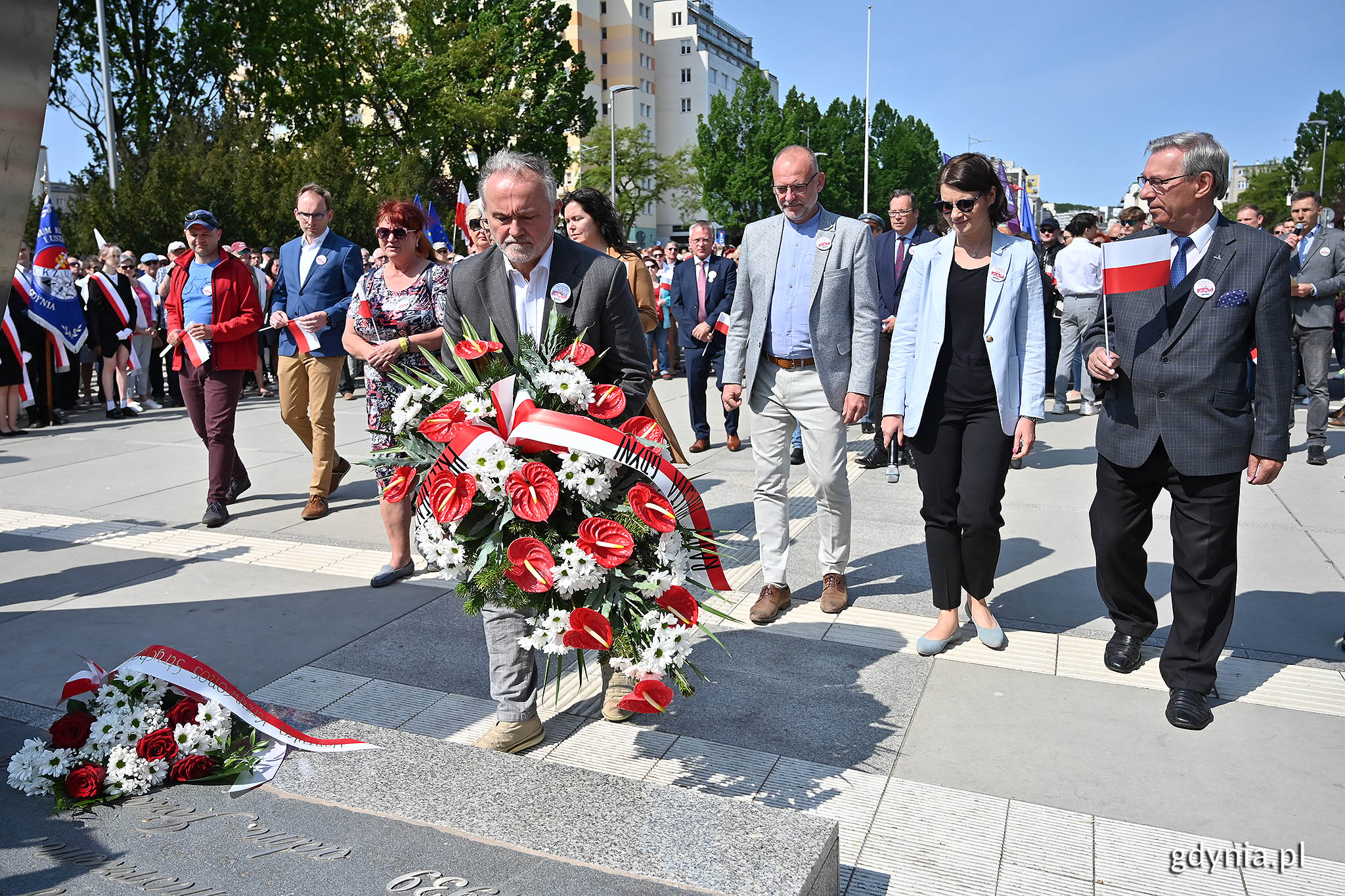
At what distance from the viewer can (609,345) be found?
3672 mm

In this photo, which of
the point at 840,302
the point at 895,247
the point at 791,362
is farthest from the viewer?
the point at 895,247

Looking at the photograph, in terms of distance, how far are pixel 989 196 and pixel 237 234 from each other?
2052 centimetres

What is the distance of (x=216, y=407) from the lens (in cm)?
714

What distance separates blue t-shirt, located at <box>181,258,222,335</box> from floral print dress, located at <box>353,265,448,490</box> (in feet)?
6.55

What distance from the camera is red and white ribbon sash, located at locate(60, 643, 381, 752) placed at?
3232 mm

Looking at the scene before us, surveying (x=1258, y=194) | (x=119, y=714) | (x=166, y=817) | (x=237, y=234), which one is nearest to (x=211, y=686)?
(x=119, y=714)

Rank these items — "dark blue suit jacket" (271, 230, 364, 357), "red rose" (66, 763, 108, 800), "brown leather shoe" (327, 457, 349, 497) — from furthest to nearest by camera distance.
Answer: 1. "brown leather shoe" (327, 457, 349, 497)
2. "dark blue suit jacket" (271, 230, 364, 357)
3. "red rose" (66, 763, 108, 800)

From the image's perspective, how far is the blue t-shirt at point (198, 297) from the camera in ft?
23.7

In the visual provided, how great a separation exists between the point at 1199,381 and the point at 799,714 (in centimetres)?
203

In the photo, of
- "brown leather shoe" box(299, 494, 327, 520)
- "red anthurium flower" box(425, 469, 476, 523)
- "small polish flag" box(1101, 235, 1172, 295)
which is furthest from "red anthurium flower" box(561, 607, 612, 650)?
"brown leather shoe" box(299, 494, 327, 520)

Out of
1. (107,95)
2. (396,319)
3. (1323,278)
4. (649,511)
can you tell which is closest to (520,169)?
(649,511)

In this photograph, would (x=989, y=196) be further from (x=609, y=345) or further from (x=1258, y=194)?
(x=1258, y=194)

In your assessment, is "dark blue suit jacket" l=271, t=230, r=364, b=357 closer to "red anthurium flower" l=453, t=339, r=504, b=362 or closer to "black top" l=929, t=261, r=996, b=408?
"red anthurium flower" l=453, t=339, r=504, b=362

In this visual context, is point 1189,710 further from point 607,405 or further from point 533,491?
point 533,491
